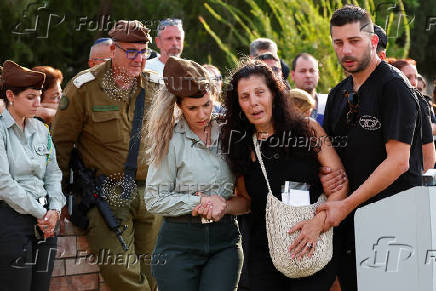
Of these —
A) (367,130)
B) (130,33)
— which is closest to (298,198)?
(367,130)

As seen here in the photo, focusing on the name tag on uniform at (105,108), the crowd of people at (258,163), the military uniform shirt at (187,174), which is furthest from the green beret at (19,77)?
the military uniform shirt at (187,174)

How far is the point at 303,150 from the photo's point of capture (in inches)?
159

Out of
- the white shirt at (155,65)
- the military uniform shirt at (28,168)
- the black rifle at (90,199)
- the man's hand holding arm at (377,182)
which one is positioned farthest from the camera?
the white shirt at (155,65)

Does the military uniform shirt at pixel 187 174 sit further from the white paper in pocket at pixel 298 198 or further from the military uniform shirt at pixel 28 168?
the military uniform shirt at pixel 28 168

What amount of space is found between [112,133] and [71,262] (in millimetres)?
1000

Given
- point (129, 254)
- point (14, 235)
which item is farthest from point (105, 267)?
point (14, 235)

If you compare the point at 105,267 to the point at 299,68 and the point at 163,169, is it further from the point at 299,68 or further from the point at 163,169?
the point at 299,68

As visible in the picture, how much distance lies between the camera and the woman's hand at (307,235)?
3.94 metres

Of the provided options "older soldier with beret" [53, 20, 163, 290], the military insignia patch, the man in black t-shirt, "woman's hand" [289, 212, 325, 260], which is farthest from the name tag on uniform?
"woman's hand" [289, 212, 325, 260]

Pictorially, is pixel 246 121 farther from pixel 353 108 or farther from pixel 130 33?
pixel 130 33

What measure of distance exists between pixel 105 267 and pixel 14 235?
0.87m

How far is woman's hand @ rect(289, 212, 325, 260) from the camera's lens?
3.94m

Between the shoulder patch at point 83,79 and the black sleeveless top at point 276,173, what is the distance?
191cm

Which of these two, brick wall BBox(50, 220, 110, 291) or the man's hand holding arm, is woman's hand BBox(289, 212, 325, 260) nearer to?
the man's hand holding arm
